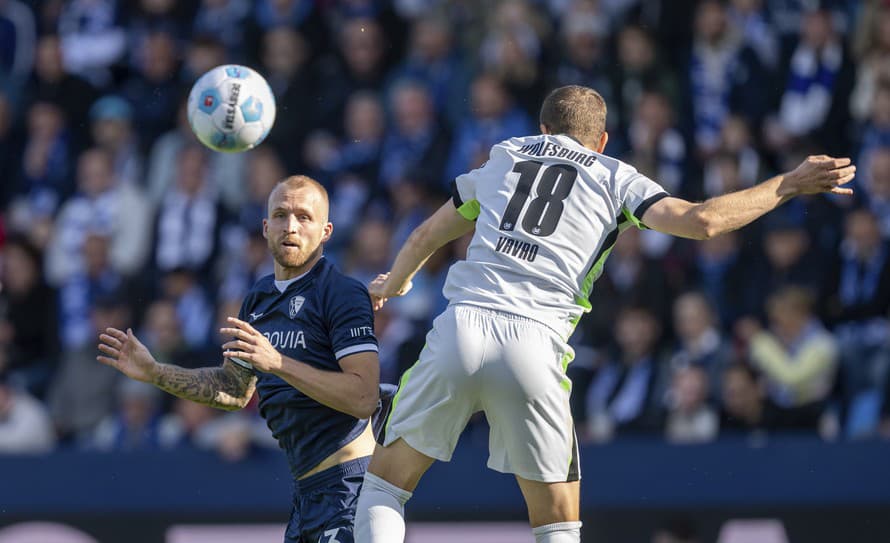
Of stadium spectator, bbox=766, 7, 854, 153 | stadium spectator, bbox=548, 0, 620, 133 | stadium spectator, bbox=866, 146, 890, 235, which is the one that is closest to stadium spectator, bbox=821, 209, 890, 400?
stadium spectator, bbox=866, 146, 890, 235

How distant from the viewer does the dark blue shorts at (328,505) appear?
6.68m

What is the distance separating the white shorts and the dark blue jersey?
0.40 meters

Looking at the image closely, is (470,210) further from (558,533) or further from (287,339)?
(558,533)

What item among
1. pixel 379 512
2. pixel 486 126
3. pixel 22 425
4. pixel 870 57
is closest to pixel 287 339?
pixel 379 512

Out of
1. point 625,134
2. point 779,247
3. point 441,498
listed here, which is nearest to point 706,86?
point 625,134

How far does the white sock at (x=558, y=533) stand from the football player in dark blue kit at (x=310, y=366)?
913mm

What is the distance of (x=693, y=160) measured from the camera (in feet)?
42.5

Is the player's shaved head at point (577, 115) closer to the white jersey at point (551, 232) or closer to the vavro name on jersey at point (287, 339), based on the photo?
the white jersey at point (551, 232)

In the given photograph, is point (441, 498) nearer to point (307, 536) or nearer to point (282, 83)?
point (307, 536)

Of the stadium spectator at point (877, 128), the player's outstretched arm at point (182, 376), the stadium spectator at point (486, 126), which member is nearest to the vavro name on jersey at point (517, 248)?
the player's outstretched arm at point (182, 376)

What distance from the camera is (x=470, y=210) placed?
6902 millimetres

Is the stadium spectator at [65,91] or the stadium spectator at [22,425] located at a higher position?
the stadium spectator at [65,91]

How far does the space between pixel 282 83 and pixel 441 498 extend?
18.0 ft

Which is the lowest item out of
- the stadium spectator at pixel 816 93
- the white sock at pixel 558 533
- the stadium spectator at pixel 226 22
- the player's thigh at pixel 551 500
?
the white sock at pixel 558 533
